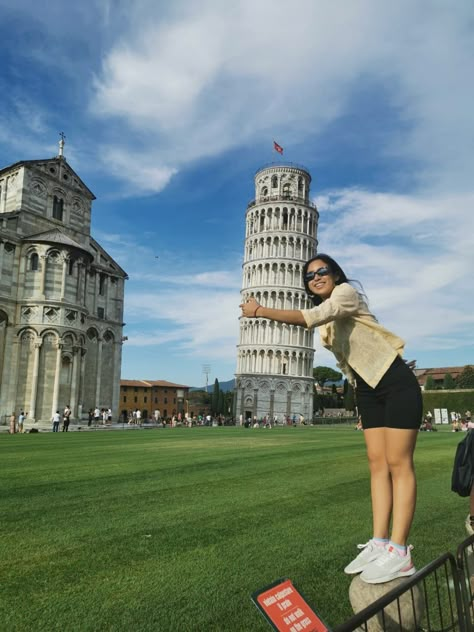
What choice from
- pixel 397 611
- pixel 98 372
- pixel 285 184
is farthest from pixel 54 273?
pixel 285 184

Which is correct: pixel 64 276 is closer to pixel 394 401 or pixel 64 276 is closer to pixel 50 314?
pixel 50 314

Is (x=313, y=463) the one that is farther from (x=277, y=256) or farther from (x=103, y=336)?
(x=277, y=256)

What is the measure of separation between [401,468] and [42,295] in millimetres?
43054

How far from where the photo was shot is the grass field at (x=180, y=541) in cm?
396

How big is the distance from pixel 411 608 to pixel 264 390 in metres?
82.2

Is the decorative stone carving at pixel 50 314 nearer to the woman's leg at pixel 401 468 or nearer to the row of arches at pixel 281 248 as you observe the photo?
the woman's leg at pixel 401 468

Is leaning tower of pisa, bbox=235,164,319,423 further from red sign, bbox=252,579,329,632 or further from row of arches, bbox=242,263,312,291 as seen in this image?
red sign, bbox=252,579,329,632

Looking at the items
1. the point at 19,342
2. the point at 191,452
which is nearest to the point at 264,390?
the point at 19,342

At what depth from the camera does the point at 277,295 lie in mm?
85500

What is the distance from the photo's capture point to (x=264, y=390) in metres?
84.7

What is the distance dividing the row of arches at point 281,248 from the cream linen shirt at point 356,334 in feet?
272

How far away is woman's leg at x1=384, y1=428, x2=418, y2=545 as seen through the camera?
3.60m

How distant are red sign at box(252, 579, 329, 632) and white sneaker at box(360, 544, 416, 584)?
0.94 metres

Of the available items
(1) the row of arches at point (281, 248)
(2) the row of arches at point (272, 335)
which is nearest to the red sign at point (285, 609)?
(2) the row of arches at point (272, 335)
